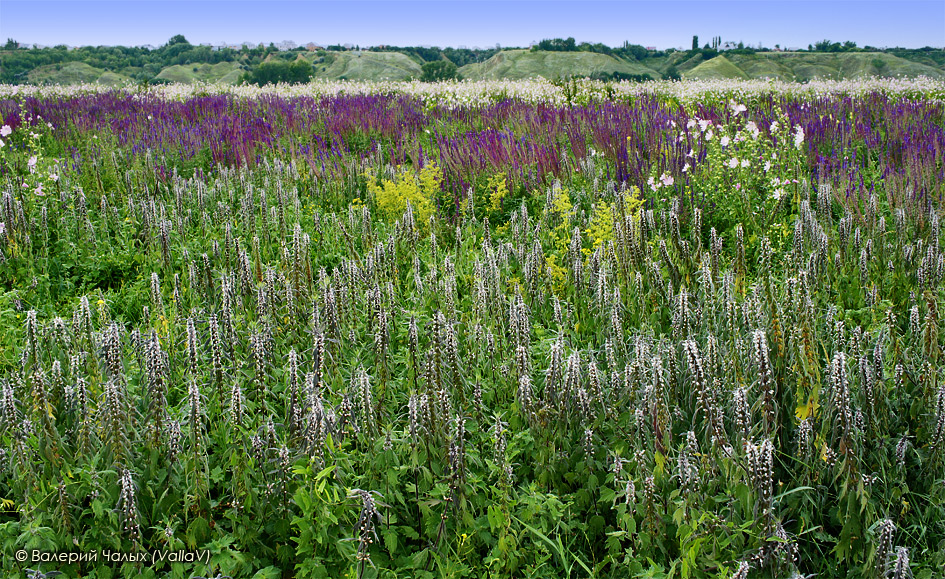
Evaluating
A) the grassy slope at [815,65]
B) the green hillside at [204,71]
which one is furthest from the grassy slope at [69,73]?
the grassy slope at [815,65]

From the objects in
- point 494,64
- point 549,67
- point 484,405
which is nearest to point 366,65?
point 494,64

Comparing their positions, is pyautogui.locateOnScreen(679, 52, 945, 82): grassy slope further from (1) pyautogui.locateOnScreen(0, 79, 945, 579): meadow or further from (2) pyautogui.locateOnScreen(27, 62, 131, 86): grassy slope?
(1) pyautogui.locateOnScreen(0, 79, 945, 579): meadow

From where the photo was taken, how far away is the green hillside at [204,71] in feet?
242

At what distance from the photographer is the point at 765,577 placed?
6.88 ft

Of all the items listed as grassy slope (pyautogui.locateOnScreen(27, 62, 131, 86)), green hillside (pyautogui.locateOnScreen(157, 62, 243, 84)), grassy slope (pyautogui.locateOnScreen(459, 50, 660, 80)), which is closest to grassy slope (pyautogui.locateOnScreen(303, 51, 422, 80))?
grassy slope (pyautogui.locateOnScreen(459, 50, 660, 80))

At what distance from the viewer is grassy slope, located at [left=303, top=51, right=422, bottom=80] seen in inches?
2940

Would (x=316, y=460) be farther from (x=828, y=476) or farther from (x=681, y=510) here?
(x=828, y=476)

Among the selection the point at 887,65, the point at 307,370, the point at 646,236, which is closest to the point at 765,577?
the point at 307,370

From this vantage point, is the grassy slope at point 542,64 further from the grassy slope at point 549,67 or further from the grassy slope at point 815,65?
the grassy slope at point 815,65

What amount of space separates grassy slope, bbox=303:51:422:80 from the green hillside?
32.6 ft

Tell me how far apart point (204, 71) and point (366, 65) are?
67.9ft

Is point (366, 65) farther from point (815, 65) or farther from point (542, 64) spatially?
point (815, 65)

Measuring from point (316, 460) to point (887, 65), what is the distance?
94.2 metres

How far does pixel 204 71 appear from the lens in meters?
80.7
